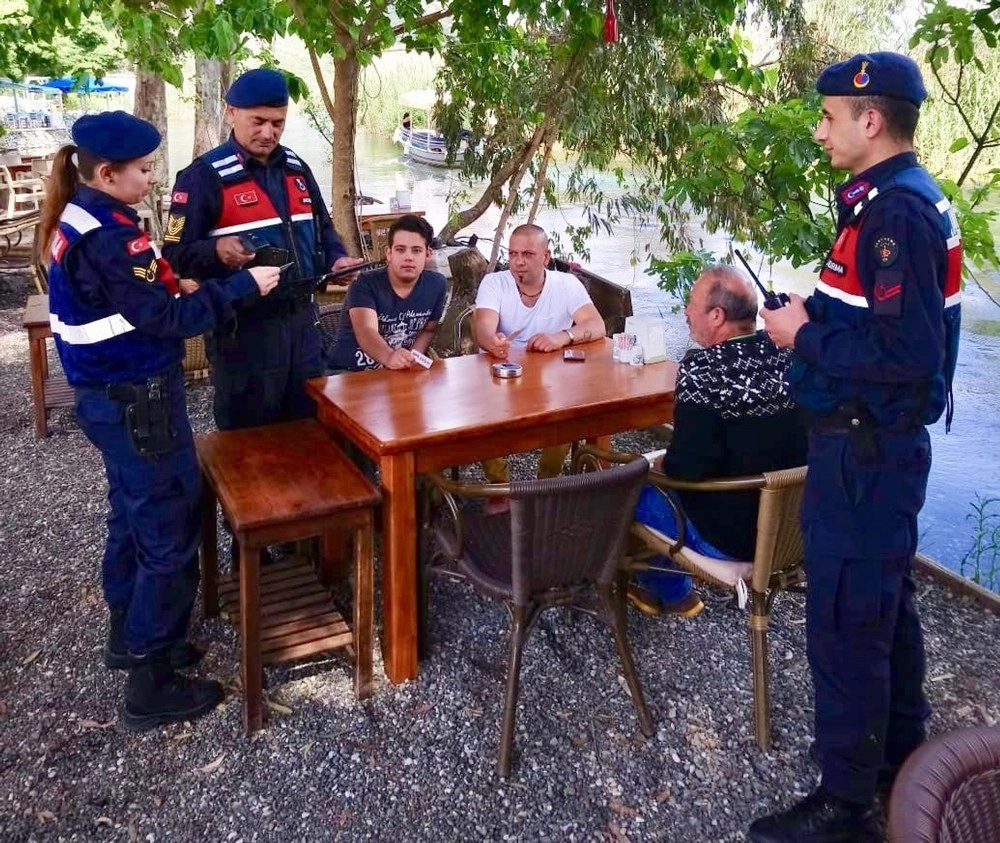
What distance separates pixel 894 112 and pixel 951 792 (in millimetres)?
1318

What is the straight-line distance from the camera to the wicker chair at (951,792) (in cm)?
94

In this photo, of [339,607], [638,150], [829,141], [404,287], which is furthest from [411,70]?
[829,141]

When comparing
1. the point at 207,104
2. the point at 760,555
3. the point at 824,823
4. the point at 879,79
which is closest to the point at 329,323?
the point at 760,555

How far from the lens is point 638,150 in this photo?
20.1 feet

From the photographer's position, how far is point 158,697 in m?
2.46

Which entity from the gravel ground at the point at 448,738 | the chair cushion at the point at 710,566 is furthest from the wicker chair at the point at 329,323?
the chair cushion at the point at 710,566

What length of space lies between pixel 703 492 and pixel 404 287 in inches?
66.0

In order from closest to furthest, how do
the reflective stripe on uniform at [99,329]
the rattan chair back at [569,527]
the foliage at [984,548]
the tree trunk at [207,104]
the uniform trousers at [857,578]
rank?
the uniform trousers at [857,578] → the rattan chair back at [569,527] → the reflective stripe on uniform at [99,329] → the foliage at [984,548] → the tree trunk at [207,104]

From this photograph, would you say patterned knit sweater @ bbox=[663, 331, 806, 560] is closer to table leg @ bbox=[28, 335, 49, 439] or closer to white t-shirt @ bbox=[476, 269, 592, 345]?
white t-shirt @ bbox=[476, 269, 592, 345]

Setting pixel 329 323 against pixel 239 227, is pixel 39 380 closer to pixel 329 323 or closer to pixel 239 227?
pixel 329 323

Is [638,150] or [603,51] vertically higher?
[603,51]

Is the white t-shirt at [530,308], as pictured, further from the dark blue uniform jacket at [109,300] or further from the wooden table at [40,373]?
the wooden table at [40,373]

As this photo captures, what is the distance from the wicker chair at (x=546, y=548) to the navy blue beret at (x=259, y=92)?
56.0 inches

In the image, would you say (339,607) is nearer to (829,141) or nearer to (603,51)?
(829,141)
